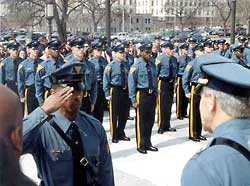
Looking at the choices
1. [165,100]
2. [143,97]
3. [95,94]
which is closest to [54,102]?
[95,94]

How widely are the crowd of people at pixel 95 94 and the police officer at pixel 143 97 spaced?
0.02 m

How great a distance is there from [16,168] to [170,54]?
27.5 ft

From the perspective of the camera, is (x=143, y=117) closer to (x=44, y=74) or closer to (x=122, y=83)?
(x=122, y=83)

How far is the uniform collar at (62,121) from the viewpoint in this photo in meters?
2.76

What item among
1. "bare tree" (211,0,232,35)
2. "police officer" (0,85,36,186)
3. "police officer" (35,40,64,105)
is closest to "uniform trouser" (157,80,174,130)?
"police officer" (35,40,64,105)

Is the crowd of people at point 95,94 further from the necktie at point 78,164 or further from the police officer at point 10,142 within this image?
the police officer at point 10,142

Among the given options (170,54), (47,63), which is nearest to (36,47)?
(47,63)

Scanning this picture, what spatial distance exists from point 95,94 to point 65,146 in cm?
487

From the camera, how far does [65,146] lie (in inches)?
105

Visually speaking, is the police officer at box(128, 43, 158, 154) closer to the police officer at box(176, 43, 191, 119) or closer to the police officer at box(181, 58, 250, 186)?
the police officer at box(176, 43, 191, 119)

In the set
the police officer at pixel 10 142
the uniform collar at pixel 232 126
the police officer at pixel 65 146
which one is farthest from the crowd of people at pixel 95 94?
the police officer at pixel 10 142

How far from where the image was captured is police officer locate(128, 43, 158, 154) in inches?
297

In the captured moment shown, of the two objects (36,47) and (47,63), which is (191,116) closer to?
(47,63)

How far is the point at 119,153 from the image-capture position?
741 cm
